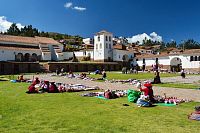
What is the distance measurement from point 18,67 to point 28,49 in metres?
13.6

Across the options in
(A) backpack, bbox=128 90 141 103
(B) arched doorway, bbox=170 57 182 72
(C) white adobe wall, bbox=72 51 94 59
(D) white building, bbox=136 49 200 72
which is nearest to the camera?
(A) backpack, bbox=128 90 141 103

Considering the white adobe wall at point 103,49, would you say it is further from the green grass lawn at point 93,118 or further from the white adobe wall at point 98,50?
the green grass lawn at point 93,118

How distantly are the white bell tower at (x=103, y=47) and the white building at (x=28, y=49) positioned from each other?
10.9 meters

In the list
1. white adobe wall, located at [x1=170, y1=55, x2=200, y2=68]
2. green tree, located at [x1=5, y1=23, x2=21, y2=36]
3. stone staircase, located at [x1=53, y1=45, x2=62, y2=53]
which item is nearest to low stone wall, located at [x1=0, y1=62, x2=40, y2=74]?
stone staircase, located at [x1=53, y1=45, x2=62, y2=53]

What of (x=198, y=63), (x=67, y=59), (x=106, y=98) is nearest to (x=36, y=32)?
(x=67, y=59)

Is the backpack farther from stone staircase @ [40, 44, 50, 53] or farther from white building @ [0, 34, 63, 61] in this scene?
stone staircase @ [40, 44, 50, 53]

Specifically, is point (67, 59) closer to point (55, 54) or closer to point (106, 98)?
point (55, 54)

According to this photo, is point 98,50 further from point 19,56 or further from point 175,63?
point 19,56

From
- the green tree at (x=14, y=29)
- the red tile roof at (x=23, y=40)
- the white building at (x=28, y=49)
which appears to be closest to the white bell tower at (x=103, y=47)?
the white building at (x=28, y=49)

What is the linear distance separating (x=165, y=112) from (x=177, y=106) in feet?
6.56

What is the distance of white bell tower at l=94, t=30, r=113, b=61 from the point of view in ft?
270

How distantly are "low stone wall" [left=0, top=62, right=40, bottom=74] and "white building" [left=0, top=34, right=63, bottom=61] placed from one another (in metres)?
7.67

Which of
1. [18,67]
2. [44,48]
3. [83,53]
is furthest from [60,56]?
[18,67]

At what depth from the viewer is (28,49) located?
68.9 metres
